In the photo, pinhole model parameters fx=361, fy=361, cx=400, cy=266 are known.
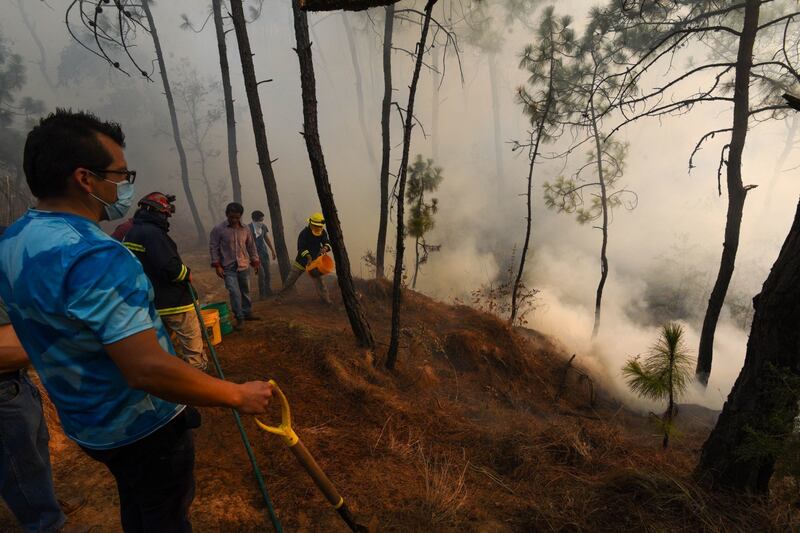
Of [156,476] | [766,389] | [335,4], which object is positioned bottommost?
[156,476]

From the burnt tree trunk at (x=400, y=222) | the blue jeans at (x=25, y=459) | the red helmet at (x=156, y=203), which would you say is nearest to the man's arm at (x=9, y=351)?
the blue jeans at (x=25, y=459)

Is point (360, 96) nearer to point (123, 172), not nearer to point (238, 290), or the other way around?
point (238, 290)

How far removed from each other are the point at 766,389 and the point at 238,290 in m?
6.41

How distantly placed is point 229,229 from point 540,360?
730 centimetres

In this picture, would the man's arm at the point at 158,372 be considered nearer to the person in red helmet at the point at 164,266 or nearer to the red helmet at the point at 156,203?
the person in red helmet at the point at 164,266

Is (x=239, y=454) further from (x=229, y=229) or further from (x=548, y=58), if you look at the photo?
(x=548, y=58)

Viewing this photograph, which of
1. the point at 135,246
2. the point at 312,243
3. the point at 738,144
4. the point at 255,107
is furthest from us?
the point at 255,107

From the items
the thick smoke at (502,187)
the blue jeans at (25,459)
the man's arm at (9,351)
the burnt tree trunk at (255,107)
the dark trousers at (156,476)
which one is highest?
the thick smoke at (502,187)

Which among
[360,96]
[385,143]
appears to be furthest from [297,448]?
[360,96]

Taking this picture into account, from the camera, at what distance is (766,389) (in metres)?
2.43

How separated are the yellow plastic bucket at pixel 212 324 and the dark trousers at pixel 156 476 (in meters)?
3.54

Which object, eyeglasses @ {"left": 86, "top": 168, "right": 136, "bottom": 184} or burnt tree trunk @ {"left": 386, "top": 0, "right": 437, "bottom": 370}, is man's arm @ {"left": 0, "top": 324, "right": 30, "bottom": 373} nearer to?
eyeglasses @ {"left": 86, "top": 168, "right": 136, "bottom": 184}

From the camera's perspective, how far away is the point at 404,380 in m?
5.35

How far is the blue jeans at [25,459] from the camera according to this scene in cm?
194
